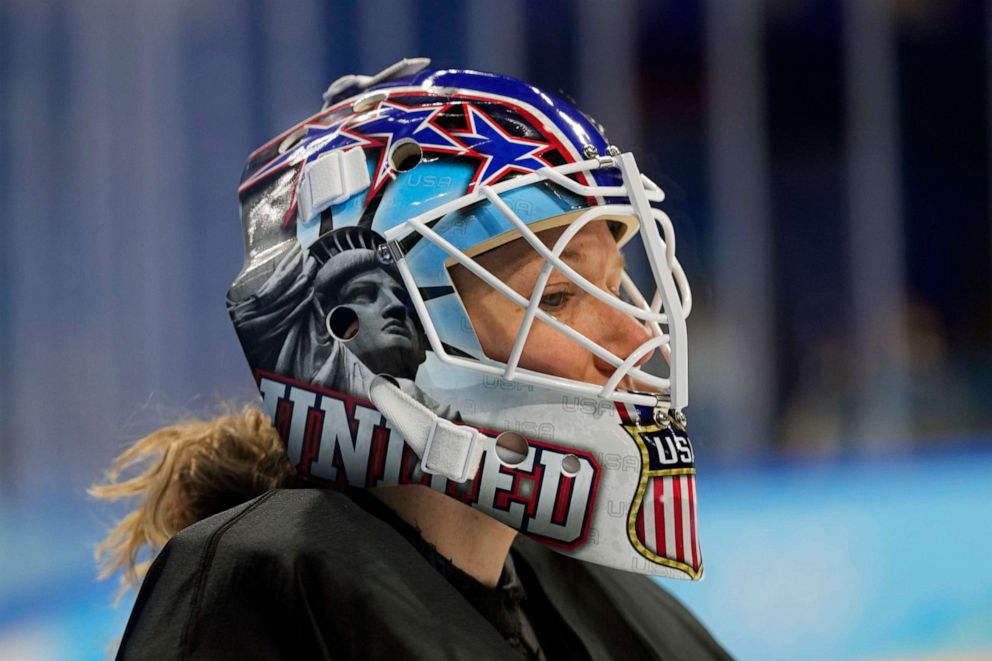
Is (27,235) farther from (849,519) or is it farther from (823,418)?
(823,418)

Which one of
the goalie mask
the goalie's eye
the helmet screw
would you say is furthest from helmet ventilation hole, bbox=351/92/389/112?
the goalie's eye

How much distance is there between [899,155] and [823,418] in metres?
1.53

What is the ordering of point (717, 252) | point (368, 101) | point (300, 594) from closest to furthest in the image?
point (300, 594), point (368, 101), point (717, 252)

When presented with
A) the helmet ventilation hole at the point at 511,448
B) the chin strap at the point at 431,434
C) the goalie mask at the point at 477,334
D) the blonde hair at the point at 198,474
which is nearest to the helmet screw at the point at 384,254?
the goalie mask at the point at 477,334

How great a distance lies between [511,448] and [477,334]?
14cm

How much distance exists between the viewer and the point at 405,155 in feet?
4.32

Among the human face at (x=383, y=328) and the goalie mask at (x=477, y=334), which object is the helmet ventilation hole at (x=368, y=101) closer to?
the goalie mask at (x=477, y=334)

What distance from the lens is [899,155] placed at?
5.79 m

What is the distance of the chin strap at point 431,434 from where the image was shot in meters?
1.24

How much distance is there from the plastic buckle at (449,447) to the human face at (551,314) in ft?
0.34

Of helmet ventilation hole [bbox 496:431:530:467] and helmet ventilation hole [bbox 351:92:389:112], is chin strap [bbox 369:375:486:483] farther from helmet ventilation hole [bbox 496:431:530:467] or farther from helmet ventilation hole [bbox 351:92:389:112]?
helmet ventilation hole [bbox 351:92:389:112]

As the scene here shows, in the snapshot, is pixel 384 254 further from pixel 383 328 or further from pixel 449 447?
pixel 449 447

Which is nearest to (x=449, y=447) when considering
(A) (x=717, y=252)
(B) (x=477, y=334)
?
(B) (x=477, y=334)

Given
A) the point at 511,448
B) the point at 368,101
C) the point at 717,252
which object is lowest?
the point at 511,448
